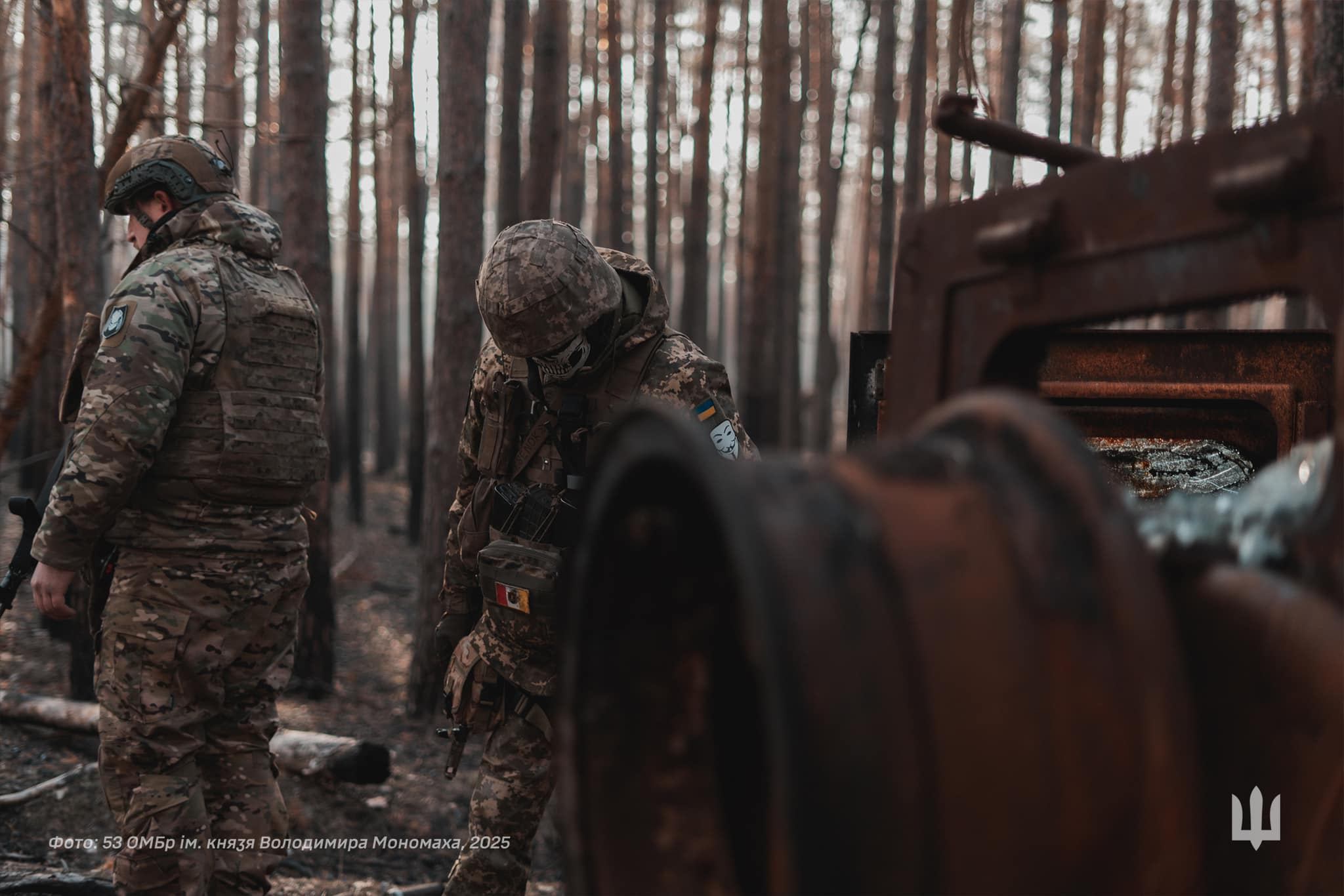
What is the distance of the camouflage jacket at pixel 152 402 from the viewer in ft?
9.52

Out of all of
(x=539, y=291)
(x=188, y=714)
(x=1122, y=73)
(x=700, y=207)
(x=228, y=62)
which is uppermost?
(x=1122, y=73)

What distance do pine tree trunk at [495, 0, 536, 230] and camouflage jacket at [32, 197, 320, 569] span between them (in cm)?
408

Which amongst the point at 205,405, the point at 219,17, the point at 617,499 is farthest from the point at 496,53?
the point at 617,499

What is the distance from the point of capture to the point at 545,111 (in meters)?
7.06

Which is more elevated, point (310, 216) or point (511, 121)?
point (511, 121)

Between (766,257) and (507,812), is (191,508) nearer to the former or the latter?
(507,812)

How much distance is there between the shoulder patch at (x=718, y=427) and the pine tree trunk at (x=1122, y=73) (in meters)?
18.6

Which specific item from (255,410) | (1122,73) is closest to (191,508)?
(255,410)

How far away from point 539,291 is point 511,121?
5.70 m

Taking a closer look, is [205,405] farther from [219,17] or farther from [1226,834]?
[219,17]

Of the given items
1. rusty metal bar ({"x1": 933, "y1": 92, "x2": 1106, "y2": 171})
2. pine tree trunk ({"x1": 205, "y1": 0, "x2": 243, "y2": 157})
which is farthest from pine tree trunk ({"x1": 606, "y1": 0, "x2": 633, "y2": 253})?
rusty metal bar ({"x1": 933, "y1": 92, "x2": 1106, "y2": 171})

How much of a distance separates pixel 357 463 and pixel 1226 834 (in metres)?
11.7

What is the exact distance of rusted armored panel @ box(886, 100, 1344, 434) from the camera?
106 centimetres

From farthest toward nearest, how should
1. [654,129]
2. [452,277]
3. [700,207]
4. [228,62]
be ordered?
1. [654,129]
2. [700,207]
3. [228,62]
4. [452,277]
